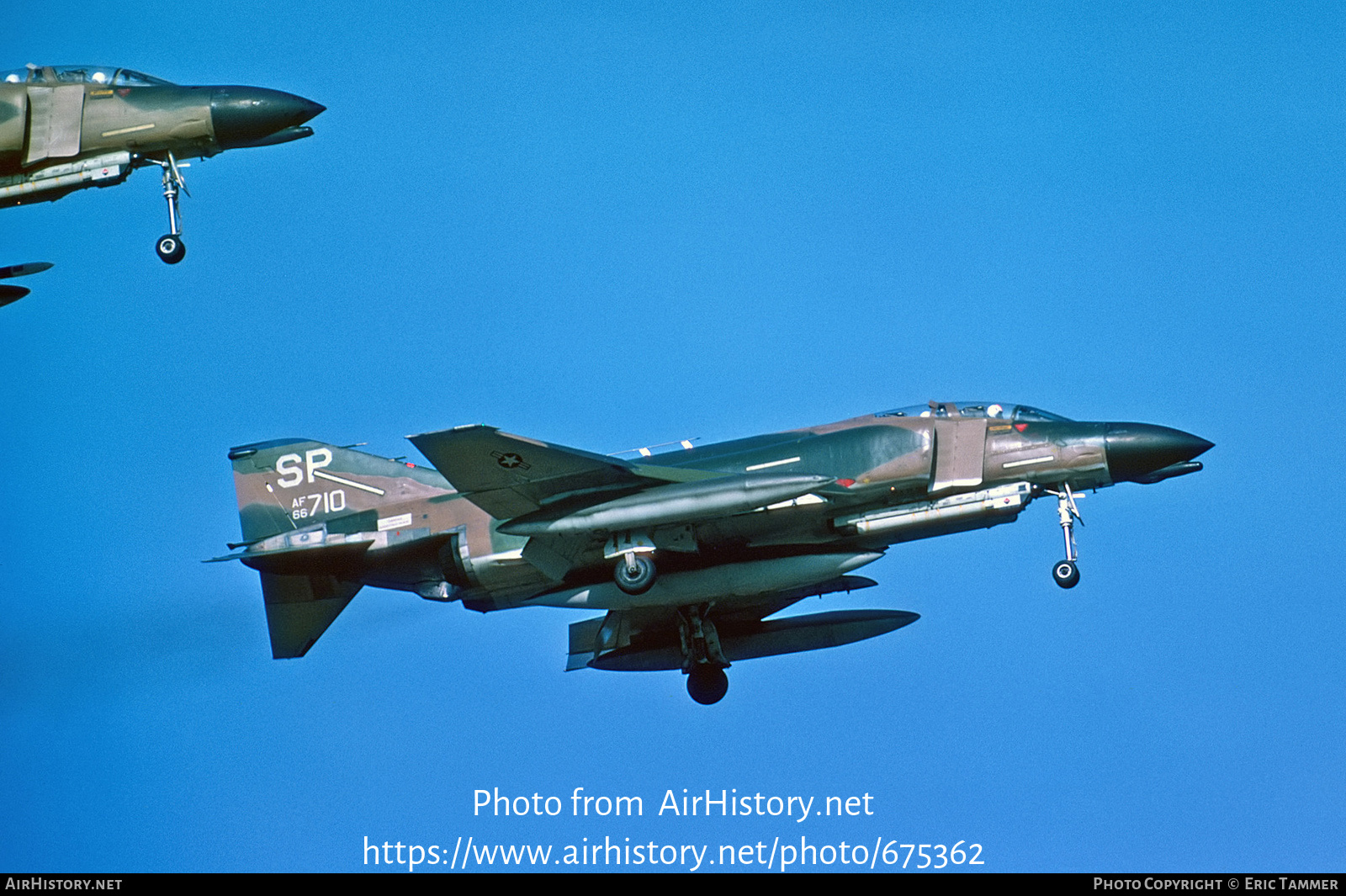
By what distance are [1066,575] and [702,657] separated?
5.82m

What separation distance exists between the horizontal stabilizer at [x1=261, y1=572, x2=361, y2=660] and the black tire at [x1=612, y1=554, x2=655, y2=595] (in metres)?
4.21

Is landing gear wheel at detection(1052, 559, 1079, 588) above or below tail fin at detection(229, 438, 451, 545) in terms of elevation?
below

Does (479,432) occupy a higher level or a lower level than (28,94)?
lower

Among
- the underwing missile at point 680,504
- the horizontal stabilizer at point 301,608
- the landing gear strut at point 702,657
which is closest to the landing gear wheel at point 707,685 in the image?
the landing gear strut at point 702,657

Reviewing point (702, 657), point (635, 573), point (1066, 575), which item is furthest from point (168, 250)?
point (1066, 575)

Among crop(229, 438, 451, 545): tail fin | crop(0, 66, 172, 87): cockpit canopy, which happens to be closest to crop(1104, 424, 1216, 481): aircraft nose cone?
crop(229, 438, 451, 545): tail fin

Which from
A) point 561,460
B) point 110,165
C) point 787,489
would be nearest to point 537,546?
point 561,460

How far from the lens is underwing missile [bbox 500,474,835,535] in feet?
89.5

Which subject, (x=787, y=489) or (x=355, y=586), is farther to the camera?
(x=355, y=586)

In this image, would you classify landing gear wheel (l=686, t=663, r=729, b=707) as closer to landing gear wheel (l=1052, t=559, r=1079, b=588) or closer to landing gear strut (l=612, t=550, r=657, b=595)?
landing gear strut (l=612, t=550, r=657, b=595)

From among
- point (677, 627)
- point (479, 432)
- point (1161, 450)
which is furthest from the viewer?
point (677, 627)

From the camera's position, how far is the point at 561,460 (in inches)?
1091

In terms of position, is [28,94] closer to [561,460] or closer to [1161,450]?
[561,460]

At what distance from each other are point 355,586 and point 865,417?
293 inches
